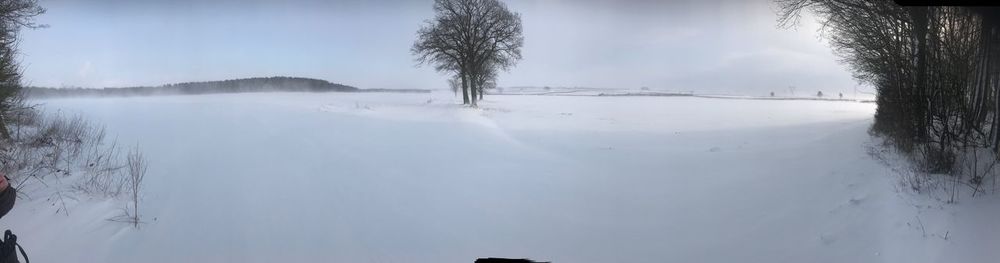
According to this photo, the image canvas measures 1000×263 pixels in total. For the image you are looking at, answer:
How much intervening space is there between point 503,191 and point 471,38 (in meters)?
1.78

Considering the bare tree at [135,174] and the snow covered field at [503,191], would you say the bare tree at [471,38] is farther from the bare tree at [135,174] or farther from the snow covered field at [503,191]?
the bare tree at [135,174]

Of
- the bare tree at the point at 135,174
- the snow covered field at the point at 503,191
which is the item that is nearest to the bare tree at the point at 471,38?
the snow covered field at the point at 503,191

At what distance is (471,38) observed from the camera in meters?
4.64

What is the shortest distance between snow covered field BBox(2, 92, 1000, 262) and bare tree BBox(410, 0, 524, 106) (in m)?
0.45

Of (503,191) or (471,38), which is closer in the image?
(503,191)

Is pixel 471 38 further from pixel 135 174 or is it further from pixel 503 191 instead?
pixel 135 174

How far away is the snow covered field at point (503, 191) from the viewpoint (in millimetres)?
2732

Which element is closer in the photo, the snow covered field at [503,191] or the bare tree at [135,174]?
the snow covered field at [503,191]

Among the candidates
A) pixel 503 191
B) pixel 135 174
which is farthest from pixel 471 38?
pixel 135 174

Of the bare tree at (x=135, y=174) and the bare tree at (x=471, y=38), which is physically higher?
the bare tree at (x=471, y=38)

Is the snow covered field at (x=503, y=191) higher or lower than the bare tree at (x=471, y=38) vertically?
lower

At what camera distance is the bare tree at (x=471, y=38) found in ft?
12.0

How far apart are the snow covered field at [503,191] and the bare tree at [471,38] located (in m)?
0.45

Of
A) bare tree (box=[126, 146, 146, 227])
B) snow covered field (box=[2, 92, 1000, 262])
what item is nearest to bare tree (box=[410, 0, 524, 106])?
snow covered field (box=[2, 92, 1000, 262])
